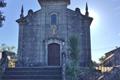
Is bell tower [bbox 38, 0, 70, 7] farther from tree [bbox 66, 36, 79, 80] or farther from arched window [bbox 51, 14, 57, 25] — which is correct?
tree [bbox 66, 36, 79, 80]

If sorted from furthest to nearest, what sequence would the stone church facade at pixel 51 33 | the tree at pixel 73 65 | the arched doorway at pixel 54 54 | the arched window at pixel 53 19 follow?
1. the arched window at pixel 53 19
2. the arched doorway at pixel 54 54
3. the stone church facade at pixel 51 33
4. the tree at pixel 73 65

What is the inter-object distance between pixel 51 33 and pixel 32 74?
8.14 metres

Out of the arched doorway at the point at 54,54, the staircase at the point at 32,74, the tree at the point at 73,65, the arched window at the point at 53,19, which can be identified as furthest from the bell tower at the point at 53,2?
the tree at the point at 73,65

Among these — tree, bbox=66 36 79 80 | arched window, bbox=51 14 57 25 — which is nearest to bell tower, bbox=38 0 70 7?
arched window, bbox=51 14 57 25

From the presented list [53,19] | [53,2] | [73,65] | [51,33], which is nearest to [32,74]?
[73,65]

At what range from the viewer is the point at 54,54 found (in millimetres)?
29469

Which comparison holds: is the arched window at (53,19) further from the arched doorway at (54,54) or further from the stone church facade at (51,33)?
the arched doorway at (54,54)

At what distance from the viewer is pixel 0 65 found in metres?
22.0

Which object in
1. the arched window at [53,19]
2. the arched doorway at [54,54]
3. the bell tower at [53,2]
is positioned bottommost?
the arched doorway at [54,54]

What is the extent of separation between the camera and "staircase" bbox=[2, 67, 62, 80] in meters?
21.6

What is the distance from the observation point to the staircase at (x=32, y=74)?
21.6m

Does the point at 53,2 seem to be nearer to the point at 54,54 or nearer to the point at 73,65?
the point at 54,54

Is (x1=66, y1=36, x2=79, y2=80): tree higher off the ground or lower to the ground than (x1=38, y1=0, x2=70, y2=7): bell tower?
lower

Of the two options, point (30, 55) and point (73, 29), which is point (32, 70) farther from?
point (73, 29)
